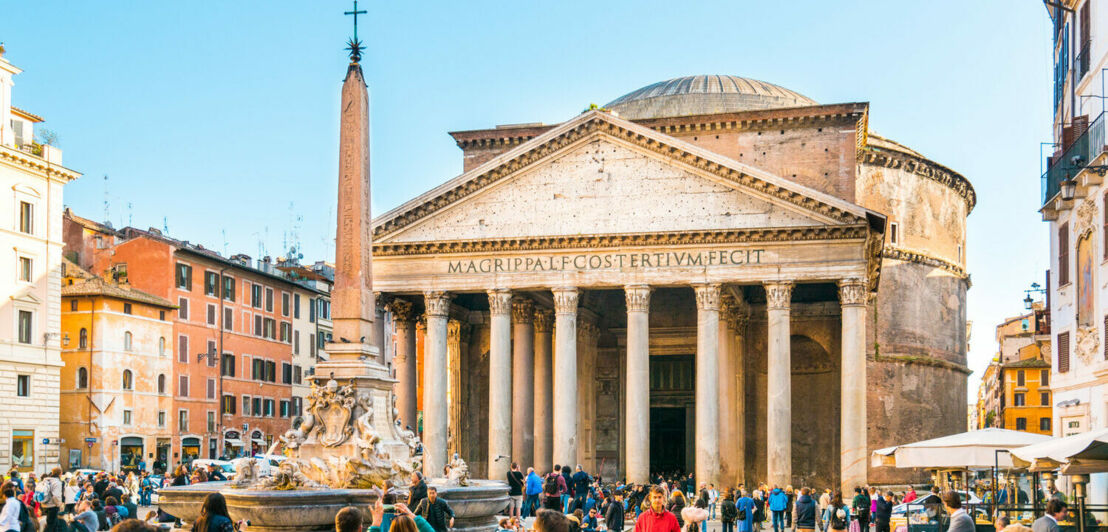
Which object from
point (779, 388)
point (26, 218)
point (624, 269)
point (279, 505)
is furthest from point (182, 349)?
point (279, 505)

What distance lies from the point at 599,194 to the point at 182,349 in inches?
757

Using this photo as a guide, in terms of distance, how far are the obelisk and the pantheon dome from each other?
28779mm

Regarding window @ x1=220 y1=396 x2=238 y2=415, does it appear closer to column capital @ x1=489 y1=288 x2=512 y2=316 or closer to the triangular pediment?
the triangular pediment

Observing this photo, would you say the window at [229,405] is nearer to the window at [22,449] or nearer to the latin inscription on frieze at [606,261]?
the window at [22,449]

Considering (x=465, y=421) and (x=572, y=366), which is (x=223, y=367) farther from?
(x=572, y=366)

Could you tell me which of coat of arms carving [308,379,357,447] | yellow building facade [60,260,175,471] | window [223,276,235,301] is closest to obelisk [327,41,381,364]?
coat of arms carving [308,379,357,447]

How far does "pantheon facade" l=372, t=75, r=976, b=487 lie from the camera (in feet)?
102

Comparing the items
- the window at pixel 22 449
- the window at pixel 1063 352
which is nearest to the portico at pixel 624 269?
the window at pixel 1063 352

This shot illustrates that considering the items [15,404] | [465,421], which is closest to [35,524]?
[15,404]

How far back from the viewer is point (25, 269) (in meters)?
34.5

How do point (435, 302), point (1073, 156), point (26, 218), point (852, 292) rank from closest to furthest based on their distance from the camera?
point (1073, 156)
point (852, 292)
point (435, 302)
point (26, 218)

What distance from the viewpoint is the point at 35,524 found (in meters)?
12.0

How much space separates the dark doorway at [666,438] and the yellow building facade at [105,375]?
1678cm

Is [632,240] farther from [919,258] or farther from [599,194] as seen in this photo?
[919,258]
